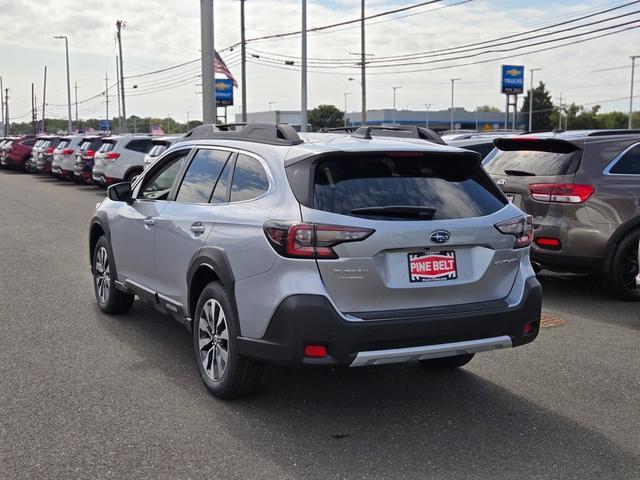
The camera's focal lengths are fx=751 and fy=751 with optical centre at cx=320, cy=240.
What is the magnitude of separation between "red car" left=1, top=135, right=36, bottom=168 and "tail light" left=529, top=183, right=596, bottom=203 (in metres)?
33.7

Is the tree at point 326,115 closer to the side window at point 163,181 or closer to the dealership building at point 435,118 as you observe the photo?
the dealership building at point 435,118

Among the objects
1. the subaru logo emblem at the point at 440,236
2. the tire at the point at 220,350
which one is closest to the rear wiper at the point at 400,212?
the subaru logo emblem at the point at 440,236

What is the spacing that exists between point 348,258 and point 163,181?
8.23 feet

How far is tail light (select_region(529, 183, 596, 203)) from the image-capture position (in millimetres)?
7613

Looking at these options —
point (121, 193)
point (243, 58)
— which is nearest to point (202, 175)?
point (121, 193)

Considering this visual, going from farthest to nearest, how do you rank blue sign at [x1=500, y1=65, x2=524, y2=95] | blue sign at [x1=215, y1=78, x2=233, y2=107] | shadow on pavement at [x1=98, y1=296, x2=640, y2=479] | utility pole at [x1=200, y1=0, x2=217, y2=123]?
blue sign at [x1=500, y1=65, x2=524, y2=95] < blue sign at [x1=215, y1=78, x2=233, y2=107] < utility pole at [x1=200, y1=0, x2=217, y2=123] < shadow on pavement at [x1=98, y1=296, x2=640, y2=479]

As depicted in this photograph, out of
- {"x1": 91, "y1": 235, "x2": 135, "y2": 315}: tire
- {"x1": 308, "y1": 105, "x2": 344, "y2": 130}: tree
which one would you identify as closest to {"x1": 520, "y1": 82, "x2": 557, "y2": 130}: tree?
{"x1": 308, "y1": 105, "x2": 344, "y2": 130}: tree

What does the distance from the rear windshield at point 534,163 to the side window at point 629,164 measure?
0.44 meters

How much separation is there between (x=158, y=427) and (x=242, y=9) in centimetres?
4080

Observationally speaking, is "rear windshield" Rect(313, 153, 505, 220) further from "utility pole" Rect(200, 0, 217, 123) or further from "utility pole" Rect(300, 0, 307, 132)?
"utility pole" Rect(300, 0, 307, 132)

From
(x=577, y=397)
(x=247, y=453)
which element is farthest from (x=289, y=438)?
(x=577, y=397)

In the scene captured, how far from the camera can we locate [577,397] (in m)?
4.92

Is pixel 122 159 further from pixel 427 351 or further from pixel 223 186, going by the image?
pixel 427 351

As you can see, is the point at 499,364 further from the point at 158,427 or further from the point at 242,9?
the point at 242,9
